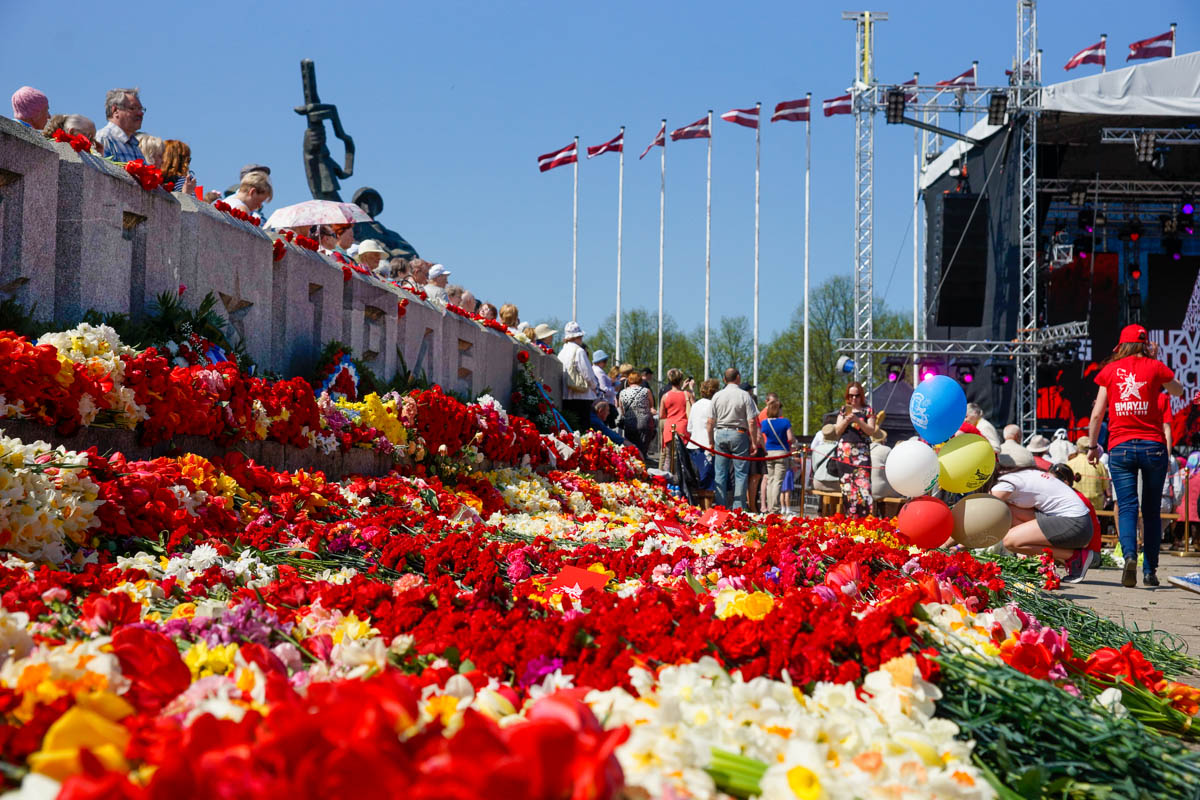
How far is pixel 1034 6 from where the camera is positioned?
1722 cm

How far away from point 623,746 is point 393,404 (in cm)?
527

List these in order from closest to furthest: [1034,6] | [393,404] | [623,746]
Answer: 1. [623,746]
2. [393,404]
3. [1034,6]

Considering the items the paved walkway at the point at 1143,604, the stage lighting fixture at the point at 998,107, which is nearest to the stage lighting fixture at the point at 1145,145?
the stage lighting fixture at the point at 998,107

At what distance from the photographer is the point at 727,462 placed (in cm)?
1072

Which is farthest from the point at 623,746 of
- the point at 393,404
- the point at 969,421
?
the point at 969,421

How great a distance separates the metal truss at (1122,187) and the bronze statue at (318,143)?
1486 centimetres

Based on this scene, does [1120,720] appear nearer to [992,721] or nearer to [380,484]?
[992,721]

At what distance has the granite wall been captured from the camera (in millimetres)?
4336

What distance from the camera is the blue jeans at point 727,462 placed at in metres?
10.6

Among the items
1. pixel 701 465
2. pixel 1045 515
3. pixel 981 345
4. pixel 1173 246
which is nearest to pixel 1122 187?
pixel 1173 246

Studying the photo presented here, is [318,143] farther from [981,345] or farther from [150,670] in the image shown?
[150,670]

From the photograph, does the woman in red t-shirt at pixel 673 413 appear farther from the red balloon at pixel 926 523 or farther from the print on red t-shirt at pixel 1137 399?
the red balloon at pixel 926 523

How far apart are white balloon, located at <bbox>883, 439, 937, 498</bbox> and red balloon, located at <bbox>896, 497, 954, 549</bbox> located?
32cm

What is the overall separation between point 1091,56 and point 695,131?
1037 centimetres
